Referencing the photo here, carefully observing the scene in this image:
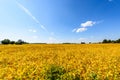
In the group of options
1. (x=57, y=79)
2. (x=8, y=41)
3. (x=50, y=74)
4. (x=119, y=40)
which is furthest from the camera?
(x=119, y=40)

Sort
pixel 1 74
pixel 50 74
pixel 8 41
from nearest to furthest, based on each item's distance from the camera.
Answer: pixel 50 74 < pixel 1 74 < pixel 8 41

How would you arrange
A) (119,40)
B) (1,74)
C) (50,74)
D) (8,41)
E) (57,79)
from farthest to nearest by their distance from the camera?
(119,40)
(8,41)
(1,74)
(50,74)
(57,79)

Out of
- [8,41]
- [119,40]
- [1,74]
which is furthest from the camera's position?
[119,40]

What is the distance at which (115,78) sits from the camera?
289 inches

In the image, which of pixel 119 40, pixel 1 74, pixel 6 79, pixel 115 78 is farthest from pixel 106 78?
pixel 119 40

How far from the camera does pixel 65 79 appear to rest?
7.18 meters

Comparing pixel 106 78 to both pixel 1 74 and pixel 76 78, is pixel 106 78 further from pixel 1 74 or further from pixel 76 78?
pixel 1 74

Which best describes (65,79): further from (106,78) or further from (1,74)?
(1,74)

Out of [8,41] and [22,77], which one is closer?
[22,77]

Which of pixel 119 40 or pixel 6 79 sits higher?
pixel 119 40

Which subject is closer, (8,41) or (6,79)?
(6,79)

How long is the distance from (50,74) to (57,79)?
0.68m

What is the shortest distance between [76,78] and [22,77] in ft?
7.48

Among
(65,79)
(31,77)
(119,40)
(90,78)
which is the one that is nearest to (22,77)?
(31,77)
